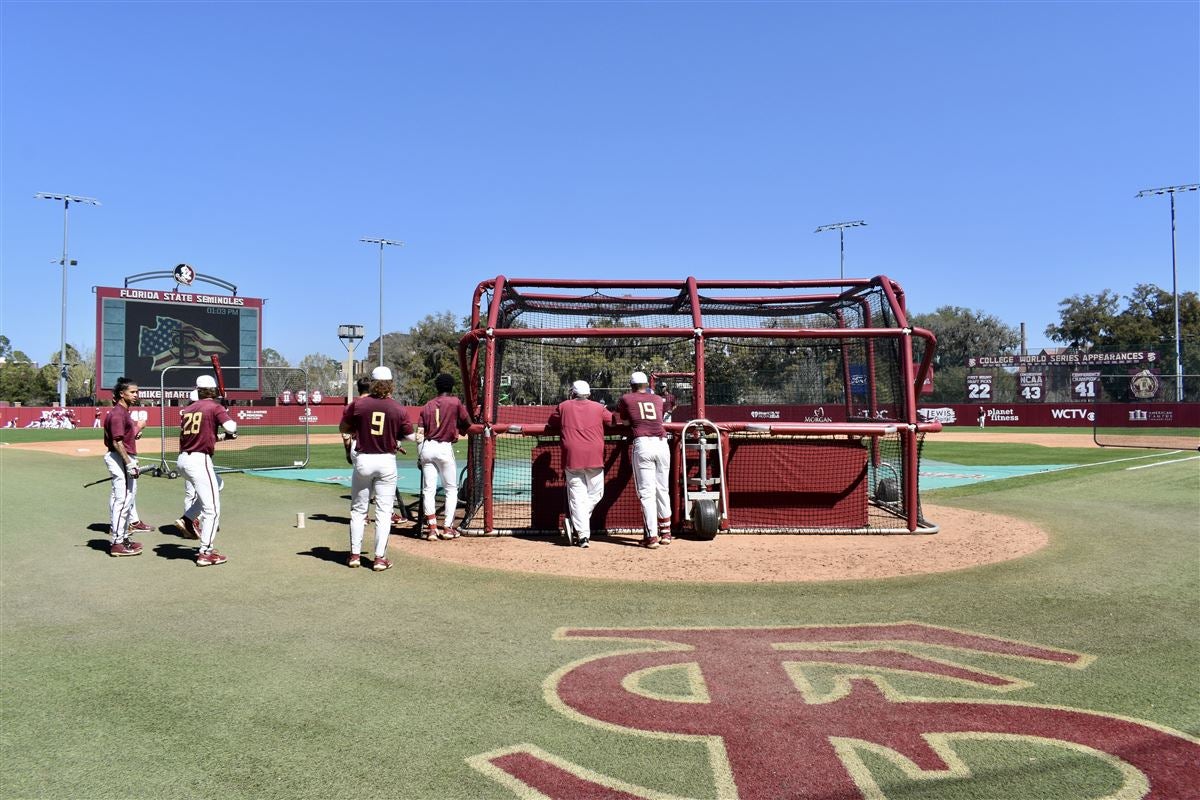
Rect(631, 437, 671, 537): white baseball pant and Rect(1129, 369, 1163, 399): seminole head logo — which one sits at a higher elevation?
Rect(1129, 369, 1163, 399): seminole head logo

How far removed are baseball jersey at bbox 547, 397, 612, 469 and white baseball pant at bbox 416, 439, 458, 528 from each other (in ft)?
4.65

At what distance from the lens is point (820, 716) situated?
12.8 ft

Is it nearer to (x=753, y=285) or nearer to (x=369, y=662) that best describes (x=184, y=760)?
(x=369, y=662)

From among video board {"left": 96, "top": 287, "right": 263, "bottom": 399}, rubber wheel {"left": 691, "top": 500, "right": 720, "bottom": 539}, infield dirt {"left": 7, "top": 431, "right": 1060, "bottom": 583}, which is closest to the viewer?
infield dirt {"left": 7, "top": 431, "right": 1060, "bottom": 583}

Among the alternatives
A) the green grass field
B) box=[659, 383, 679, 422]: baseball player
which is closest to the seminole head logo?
box=[659, 383, 679, 422]: baseball player

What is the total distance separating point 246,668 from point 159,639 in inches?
41.9

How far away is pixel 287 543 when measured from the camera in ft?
29.5

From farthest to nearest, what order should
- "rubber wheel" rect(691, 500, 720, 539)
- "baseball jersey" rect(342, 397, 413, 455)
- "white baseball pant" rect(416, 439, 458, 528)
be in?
"white baseball pant" rect(416, 439, 458, 528) → "rubber wheel" rect(691, 500, 720, 539) → "baseball jersey" rect(342, 397, 413, 455)

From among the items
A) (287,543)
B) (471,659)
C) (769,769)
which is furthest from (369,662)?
(287,543)

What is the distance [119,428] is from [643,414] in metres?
5.80

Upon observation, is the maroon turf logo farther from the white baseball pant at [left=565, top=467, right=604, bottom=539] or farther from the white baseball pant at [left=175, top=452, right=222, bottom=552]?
the white baseball pant at [left=175, top=452, right=222, bottom=552]

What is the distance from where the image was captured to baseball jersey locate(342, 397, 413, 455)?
7.50m

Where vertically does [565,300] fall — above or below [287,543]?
above

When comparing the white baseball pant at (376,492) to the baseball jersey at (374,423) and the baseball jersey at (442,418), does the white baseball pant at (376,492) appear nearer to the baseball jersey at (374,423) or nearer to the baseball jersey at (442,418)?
the baseball jersey at (374,423)
